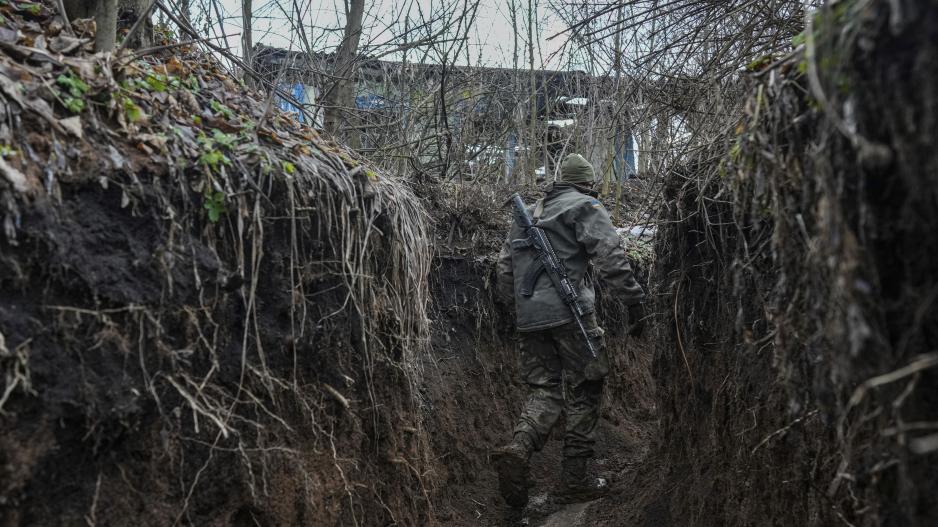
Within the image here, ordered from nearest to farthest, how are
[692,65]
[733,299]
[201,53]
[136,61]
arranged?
[136,61], [733,299], [201,53], [692,65]

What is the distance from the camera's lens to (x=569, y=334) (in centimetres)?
562

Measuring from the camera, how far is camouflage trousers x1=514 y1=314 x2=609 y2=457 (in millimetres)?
5536

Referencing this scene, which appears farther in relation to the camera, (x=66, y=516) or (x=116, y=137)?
(x=116, y=137)

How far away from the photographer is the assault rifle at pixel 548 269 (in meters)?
5.55

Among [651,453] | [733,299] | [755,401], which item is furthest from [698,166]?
[651,453]

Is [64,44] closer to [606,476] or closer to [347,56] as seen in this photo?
[347,56]

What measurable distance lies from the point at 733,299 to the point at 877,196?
8.55 ft

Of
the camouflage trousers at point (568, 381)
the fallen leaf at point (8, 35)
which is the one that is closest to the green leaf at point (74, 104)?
the fallen leaf at point (8, 35)

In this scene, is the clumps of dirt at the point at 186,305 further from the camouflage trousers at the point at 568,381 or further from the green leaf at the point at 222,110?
the camouflage trousers at the point at 568,381

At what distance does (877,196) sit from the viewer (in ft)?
6.02

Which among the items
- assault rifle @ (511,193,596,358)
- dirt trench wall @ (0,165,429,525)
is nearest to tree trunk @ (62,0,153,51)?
dirt trench wall @ (0,165,429,525)

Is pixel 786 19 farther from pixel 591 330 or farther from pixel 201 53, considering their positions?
pixel 201 53

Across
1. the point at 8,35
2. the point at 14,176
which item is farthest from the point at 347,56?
the point at 14,176

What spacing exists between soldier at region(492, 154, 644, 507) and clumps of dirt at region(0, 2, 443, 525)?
5.05ft
